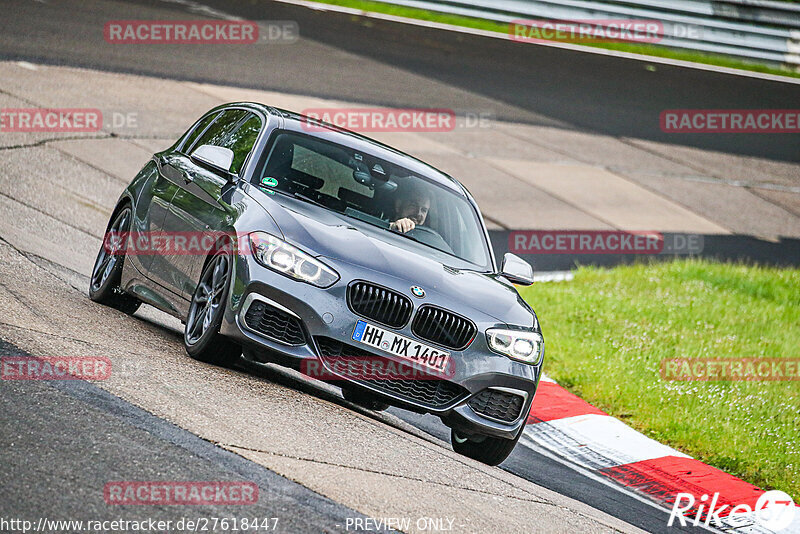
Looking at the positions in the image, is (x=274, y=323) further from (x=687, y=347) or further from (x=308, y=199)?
(x=687, y=347)

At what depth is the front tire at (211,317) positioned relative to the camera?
6820 millimetres

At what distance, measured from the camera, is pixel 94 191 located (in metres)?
13.1

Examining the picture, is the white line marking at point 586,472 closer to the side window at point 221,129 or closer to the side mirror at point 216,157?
the side mirror at point 216,157

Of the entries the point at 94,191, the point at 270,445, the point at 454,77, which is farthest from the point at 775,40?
the point at 270,445

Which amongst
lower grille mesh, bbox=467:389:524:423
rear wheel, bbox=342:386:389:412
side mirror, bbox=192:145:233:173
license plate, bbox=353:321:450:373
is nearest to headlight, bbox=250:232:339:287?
license plate, bbox=353:321:450:373

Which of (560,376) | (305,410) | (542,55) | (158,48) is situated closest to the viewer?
(305,410)

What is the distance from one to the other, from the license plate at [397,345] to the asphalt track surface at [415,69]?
1261 cm

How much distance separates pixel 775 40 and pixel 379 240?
22.9 meters

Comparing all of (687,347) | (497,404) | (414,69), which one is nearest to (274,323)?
(497,404)

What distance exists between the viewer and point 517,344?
274 inches

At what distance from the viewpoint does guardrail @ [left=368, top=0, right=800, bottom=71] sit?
26781 mm

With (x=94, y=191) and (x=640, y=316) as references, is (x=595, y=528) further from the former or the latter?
(x=94, y=191)

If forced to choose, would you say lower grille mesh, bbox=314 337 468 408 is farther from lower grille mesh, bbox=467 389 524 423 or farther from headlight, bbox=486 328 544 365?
headlight, bbox=486 328 544 365

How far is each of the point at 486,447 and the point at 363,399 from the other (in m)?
0.92
